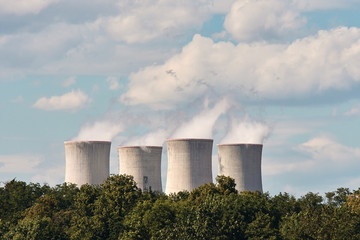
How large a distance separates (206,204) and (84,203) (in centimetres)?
1227

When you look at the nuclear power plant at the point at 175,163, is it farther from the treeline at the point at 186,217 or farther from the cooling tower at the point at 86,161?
the treeline at the point at 186,217

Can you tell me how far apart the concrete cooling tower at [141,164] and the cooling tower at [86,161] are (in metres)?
1.68

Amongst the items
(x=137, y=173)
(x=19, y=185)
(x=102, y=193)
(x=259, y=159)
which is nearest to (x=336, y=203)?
(x=259, y=159)

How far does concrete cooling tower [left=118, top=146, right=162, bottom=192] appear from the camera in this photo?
235 feet

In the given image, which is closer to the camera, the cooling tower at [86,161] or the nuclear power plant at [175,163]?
the nuclear power plant at [175,163]

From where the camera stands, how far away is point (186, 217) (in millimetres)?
44531

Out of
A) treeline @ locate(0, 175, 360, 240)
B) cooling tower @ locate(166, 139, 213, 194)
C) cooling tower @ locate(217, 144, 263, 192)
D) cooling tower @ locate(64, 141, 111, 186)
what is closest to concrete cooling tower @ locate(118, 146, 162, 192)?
cooling tower @ locate(64, 141, 111, 186)

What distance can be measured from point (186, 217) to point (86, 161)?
27.4m

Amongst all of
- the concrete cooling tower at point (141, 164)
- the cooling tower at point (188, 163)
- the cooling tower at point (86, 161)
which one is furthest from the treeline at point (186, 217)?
the concrete cooling tower at point (141, 164)

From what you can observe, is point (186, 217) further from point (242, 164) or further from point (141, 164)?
point (141, 164)

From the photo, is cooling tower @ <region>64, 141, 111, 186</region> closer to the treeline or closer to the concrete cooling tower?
the concrete cooling tower

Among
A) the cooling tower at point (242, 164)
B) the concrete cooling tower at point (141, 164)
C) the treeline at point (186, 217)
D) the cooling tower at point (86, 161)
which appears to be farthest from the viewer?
the concrete cooling tower at point (141, 164)

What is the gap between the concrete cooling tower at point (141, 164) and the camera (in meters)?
71.6

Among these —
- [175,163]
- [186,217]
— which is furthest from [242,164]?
[186,217]
